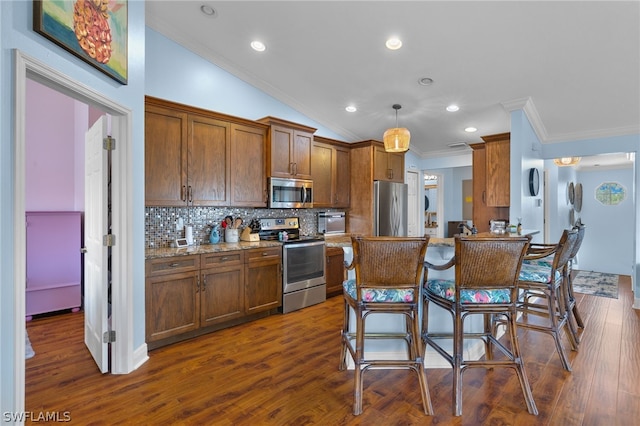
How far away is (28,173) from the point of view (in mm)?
3891

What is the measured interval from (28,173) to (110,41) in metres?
2.78

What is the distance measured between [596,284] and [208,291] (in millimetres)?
6459

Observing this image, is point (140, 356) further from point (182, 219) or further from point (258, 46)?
point (258, 46)

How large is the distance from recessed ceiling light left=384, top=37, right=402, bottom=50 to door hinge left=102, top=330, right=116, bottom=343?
3639 mm

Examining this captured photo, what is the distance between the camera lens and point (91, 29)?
6.61 feet

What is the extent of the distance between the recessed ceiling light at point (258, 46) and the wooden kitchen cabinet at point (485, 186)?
3.28 meters

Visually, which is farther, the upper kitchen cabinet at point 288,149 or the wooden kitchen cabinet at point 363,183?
the wooden kitchen cabinet at point 363,183

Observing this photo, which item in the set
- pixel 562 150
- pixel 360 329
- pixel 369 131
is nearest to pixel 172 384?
pixel 360 329

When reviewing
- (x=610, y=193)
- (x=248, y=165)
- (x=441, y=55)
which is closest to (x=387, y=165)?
(x=441, y=55)

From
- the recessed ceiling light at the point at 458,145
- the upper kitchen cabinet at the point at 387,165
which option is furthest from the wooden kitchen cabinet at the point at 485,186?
the upper kitchen cabinet at the point at 387,165

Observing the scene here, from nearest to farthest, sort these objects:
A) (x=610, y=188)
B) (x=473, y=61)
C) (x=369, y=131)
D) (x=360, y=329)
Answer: (x=360, y=329), (x=473, y=61), (x=369, y=131), (x=610, y=188)

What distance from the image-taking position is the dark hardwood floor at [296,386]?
1937 millimetres

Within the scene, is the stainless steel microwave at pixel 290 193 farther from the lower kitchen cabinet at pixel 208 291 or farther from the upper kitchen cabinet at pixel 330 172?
the lower kitchen cabinet at pixel 208 291

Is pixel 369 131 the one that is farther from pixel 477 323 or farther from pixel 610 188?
pixel 610 188
